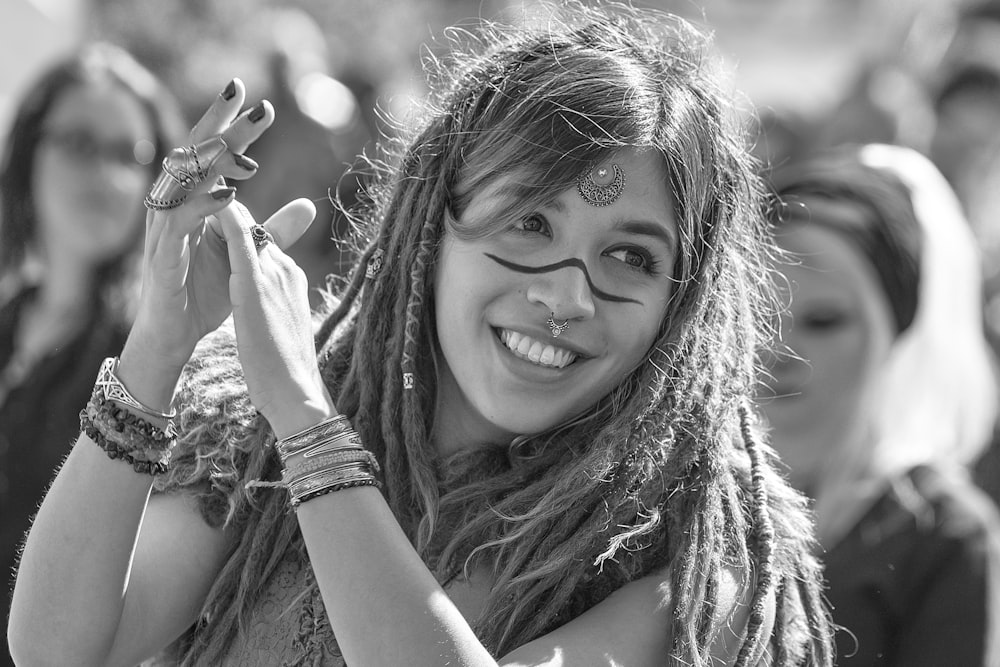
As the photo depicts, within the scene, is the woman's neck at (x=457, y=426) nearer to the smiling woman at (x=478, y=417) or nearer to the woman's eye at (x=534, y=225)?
the smiling woman at (x=478, y=417)

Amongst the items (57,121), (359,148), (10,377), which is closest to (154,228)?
(10,377)

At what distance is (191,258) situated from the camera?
69.7 inches

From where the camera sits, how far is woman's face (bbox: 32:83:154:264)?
11.6ft

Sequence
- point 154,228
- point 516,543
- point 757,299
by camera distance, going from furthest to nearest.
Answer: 1. point 757,299
2. point 516,543
3. point 154,228

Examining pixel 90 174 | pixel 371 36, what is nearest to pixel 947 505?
pixel 90 174

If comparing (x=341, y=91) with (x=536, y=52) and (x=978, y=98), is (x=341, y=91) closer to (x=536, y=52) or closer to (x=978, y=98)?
(x=978, y=98)

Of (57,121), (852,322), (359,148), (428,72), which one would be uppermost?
(359,148)

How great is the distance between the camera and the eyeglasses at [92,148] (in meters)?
3.55

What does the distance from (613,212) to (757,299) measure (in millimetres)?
470

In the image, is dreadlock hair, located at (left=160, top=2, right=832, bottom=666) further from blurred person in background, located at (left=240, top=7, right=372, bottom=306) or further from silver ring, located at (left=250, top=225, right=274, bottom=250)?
blurred person in background, located at (left=240, top=7, right=372, bottom=306)

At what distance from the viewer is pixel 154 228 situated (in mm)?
1708

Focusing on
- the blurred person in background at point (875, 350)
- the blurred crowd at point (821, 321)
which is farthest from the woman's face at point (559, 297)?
the blurred person in background at point (875, 350)

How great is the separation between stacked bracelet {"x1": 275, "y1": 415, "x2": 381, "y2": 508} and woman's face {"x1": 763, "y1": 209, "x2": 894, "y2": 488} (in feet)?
6.23

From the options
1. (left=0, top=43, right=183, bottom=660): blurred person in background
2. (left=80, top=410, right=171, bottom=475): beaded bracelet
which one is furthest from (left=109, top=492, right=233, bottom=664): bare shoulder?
(left=0, top=43, right=183, bottom=660): blurred person in background
